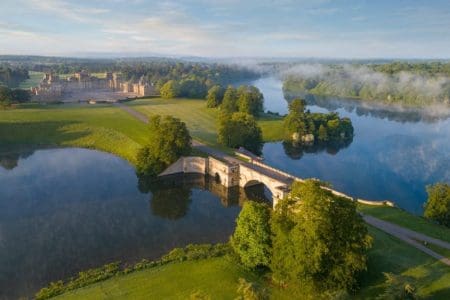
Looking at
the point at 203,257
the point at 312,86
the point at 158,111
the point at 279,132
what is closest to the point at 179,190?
the point at 203,257

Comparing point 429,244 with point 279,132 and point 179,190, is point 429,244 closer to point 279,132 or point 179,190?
point 179,190

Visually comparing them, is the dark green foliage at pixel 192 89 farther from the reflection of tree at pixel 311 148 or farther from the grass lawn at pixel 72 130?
the reflection of tree at pixel 311 148

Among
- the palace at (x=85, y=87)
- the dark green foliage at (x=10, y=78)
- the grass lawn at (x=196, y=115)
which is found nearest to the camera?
the grass lawn at (x=196, y=115)

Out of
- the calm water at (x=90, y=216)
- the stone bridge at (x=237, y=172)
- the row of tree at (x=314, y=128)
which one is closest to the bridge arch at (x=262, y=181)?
the stone bridge at (x=237, y=172)

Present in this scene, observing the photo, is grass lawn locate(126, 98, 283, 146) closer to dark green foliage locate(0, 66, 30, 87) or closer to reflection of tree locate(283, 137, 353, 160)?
reflection of tree locate(283, 137, 353, 160)

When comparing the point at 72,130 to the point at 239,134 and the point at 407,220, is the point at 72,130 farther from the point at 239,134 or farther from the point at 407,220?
the point at 407,220

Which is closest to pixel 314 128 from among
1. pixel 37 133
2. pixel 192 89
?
pixel 192 89
